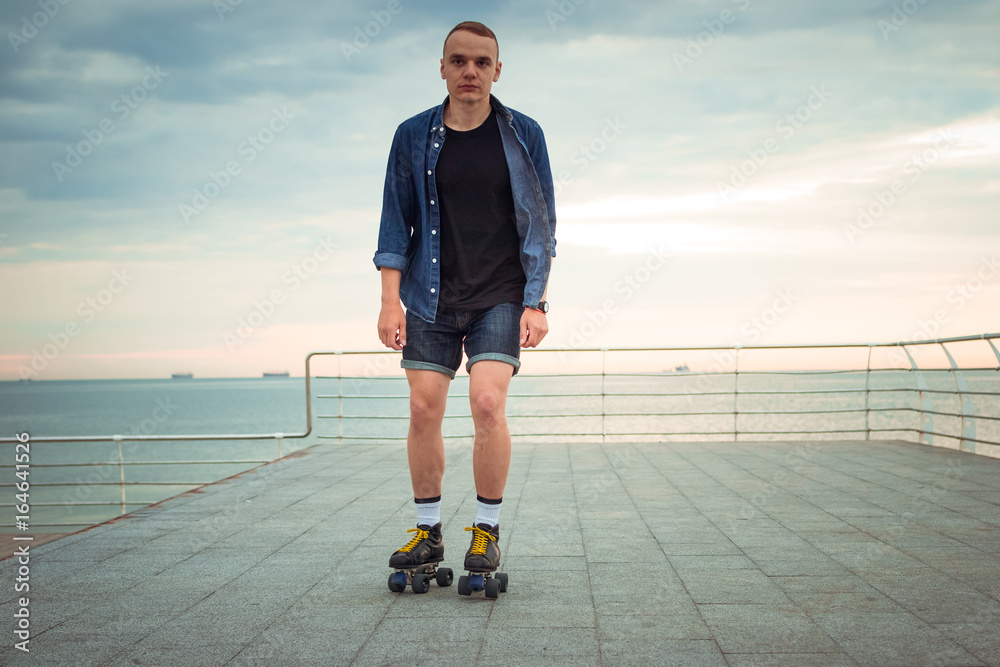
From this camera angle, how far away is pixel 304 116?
773 cm

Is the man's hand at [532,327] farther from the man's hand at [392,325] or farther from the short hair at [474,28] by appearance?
the short hair at [474,28]

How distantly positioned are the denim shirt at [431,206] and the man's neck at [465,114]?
26 mm

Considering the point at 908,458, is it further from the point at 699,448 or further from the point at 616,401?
the point at 616,401

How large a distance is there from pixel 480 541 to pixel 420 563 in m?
0.19

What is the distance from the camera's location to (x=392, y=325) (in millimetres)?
2057

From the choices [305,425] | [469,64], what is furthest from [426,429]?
[305,425]

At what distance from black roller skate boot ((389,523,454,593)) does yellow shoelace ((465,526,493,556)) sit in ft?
0.45

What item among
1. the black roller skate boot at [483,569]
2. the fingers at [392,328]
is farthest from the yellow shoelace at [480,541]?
the fingers at [392,328]

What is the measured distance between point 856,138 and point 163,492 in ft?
151

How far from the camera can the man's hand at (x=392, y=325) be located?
2.06 m

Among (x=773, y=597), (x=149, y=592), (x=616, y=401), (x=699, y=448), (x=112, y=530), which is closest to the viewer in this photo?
(x=773, y=597)

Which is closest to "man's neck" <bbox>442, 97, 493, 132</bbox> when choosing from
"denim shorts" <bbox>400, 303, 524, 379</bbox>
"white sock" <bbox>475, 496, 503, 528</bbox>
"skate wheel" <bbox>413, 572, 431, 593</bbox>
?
"denim shorts" <bbox>400, 303, 524, 379</bbox>

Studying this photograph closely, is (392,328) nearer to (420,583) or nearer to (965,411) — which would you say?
(420,583)

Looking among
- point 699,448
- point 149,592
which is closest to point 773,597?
point 149,592
